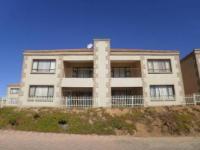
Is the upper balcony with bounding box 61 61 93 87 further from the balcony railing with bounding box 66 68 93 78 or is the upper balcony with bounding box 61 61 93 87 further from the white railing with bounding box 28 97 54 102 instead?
the white railing with bounding box 28 97 54 102

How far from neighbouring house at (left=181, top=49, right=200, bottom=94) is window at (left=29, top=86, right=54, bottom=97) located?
58.6ft

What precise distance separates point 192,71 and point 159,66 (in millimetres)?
4537

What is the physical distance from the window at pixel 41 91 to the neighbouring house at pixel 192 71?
1785 centimetres

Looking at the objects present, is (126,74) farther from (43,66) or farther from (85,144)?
(85,144)

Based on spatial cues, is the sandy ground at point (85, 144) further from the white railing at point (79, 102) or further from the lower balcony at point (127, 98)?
the lower balcony at point (127, 98)

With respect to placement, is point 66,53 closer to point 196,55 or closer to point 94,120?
point 94,120

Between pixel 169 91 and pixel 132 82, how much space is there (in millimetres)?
4588

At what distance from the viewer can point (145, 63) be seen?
24.0m

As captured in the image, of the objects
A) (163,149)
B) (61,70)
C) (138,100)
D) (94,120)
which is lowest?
(163,149)

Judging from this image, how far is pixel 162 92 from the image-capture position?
76.3 feet

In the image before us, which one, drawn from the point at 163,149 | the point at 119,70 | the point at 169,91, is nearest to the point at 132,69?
the point at 119,70

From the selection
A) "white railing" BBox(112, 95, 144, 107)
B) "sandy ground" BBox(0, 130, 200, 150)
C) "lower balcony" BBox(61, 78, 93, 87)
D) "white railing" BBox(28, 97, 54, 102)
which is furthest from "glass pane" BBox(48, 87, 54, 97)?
"sandy ground" BBox(0, 130, 200, 150)

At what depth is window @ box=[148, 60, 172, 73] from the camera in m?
24.2

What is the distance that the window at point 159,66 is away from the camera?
2417 centimetres
